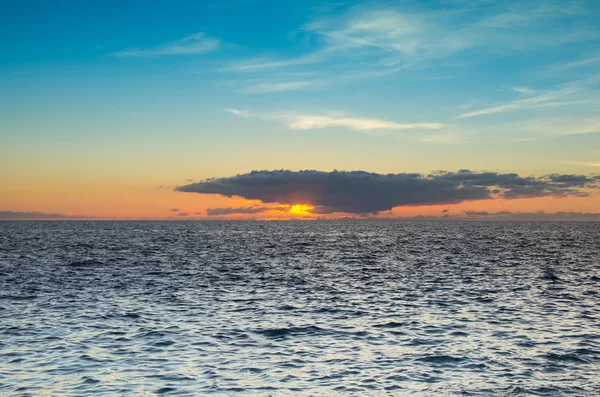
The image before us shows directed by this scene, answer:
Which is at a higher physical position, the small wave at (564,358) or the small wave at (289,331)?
the small wave at (289,331)

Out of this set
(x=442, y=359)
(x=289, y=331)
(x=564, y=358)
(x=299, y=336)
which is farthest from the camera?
(x=289, y=331)

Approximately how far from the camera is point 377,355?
66.9 ft

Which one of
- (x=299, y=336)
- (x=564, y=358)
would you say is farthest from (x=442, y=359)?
(x=299, y=336)

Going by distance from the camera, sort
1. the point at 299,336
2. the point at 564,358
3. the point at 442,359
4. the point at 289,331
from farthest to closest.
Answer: the point at 289,331
the point at 299,336
the point at 564,358
the point at 442,359

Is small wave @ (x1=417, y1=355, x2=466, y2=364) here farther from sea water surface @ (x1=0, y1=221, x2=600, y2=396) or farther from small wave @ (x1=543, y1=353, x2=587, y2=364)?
small wave @ (x1=543, y1=353, x2=587, y2=364)

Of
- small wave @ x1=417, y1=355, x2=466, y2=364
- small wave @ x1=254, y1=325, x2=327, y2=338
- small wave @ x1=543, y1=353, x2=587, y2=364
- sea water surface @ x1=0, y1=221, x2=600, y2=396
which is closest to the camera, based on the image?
sea water surface @ x1=0, y1=221, x2=600, y2=396

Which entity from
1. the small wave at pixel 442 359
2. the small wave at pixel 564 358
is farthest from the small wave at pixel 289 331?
the small wave at pixel 564 358

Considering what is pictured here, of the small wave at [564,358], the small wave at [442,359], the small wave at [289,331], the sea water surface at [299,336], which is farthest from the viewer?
the small wave at [289,331]

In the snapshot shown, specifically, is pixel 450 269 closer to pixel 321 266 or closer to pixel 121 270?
pixel 321 266

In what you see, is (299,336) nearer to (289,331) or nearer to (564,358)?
(289,331)

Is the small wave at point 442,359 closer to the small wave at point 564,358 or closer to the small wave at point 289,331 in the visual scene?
the small wave at point 564,358

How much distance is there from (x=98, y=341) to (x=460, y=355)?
50.6 feet

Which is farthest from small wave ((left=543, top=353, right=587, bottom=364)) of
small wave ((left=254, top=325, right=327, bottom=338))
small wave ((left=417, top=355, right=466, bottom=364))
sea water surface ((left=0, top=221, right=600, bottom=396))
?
small wave ((left=254, top=325, right=327, bottom=338))

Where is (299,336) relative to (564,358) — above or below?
above
